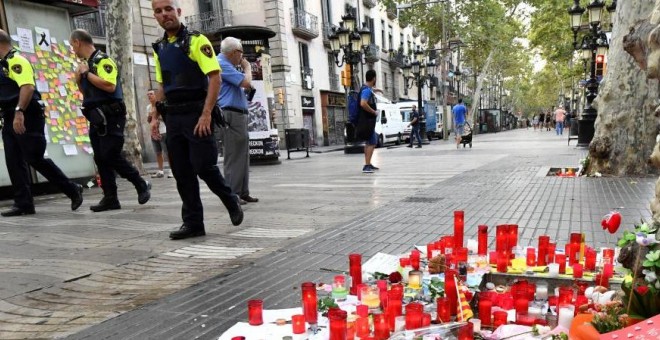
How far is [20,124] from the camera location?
5.32 metres

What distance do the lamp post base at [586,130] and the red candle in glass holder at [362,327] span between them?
14.1 metres

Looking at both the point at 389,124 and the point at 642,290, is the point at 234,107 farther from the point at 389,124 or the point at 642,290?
the point at 389,124

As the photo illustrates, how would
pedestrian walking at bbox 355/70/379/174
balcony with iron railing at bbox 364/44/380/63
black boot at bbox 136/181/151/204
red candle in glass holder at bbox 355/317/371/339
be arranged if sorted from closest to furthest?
red candle in glass holder at bbox 355/317/371/339 < black boot at bbox 136/181/151/204 < pedestrian walking at bbox 355/70/379/174 < balcony with iron railing at bbox 364/44/380/63

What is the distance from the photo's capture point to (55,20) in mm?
8430

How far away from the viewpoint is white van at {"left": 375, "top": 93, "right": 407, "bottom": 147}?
24.7m

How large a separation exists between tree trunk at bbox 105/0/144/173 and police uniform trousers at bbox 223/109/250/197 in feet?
20.2

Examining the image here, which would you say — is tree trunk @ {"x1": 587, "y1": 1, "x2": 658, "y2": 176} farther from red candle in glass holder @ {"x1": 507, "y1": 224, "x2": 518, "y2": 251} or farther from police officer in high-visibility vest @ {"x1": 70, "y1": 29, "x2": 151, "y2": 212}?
police officer in high-visibility vest @ {"x1": 70, "y1": 29, "x2": 151, "y2": 212}

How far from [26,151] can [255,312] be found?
15.5 feet

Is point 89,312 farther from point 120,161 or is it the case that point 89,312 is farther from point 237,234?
point 120,161

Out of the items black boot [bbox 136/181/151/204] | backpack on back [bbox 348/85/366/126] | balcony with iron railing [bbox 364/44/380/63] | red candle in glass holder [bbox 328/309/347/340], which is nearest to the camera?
red candle in glass holder [bbox 328/309/347/340]

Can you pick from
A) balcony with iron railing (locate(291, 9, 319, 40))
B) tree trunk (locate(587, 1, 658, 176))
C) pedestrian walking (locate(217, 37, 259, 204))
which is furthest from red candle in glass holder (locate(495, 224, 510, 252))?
balcony with iron railing (locate(291, 9, 319, 40))

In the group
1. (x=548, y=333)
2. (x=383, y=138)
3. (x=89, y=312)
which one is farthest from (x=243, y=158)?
(x=383, y=138)

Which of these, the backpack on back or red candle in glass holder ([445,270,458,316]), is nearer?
red candle in glass holder ([445,270,458,316])

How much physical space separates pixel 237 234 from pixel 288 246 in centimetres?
75
